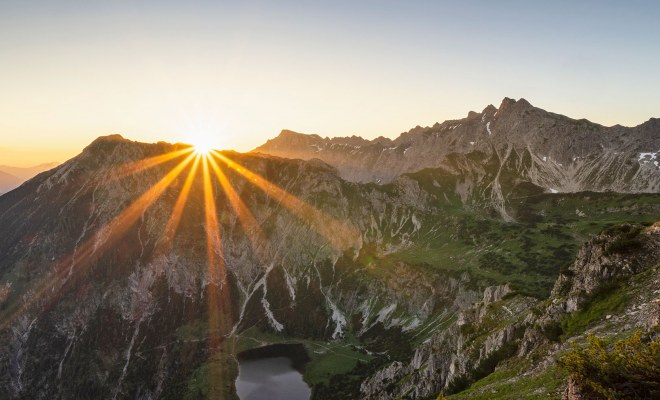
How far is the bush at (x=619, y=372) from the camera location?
32750mm

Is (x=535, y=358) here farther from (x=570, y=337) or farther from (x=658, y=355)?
(x=658, y=355)

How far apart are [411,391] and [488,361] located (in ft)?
164

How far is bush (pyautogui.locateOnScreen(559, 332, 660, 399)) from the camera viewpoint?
32.8 m

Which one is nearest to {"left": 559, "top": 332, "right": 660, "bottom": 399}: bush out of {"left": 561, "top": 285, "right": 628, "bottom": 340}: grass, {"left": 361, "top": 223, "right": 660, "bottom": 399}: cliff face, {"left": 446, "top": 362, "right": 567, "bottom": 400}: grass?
{"left": 361, "top": 223, "right": 660, "bottom": 399}: cliff face

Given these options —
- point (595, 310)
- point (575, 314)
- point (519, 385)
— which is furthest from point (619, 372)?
point (575, 314)

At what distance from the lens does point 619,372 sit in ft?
111

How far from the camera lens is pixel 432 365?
13288cm

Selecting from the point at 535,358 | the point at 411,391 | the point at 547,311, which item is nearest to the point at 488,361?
the point at 547,311

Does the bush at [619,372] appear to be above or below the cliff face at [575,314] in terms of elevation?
above

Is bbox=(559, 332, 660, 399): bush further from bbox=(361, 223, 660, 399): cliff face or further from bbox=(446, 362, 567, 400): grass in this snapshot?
bbox=(446, 362, 567, 400): grass

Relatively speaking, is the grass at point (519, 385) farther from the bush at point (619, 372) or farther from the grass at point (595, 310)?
the bush at point (619, 372)

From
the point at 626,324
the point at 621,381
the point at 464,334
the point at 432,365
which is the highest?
the point at 621,381

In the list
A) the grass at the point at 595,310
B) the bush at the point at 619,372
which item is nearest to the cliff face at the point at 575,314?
the grass at the point at 595,310

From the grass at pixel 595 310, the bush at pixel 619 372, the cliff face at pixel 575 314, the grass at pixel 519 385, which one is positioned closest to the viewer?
the bush at pixel 619 372
